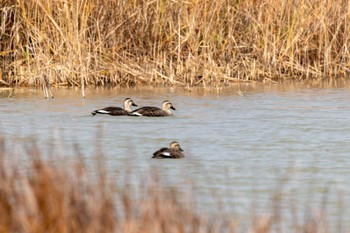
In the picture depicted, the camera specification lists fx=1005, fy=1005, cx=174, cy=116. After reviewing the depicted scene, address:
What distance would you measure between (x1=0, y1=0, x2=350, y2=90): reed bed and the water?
1.77 feet

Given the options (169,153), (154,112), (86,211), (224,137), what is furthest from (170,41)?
(86,211)

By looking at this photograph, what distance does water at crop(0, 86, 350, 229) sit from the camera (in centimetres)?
796

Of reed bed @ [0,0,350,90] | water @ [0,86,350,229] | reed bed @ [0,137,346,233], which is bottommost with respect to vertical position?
water @ [0,86,350,229]

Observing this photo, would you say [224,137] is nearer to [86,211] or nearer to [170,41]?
[170,41]

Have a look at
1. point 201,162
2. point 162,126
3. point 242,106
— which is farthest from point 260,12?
point 201,162

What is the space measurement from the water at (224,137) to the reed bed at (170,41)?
0.54 metres

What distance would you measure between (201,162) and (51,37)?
7428mm

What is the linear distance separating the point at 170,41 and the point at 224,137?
6.04 meters

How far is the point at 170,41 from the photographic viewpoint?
17.3 meters

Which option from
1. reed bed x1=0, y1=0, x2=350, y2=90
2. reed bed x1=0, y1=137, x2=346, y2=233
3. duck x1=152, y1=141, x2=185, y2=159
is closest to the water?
duck x1=152, y1=141, x2=185, y2=159

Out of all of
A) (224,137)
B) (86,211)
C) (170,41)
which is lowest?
(224,137)

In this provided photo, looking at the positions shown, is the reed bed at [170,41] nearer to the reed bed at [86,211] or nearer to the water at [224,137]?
the water at [224,137]

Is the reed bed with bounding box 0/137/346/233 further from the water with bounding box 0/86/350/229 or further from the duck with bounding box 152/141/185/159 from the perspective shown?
the duck with bounding box 152/141/185/159

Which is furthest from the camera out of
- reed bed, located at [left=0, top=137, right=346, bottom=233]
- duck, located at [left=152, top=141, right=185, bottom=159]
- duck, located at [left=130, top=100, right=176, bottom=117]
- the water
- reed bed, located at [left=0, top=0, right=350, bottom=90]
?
reed bed, located at [left=0, top=0, right=350, bottom=90]
